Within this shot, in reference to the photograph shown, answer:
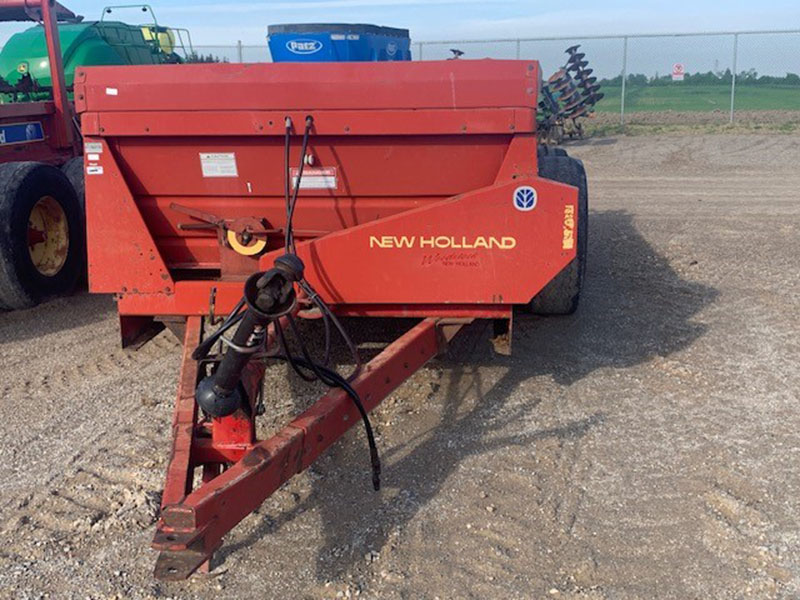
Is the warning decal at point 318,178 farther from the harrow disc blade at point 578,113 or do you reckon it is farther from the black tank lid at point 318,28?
the harrow disc blade at point 578,113

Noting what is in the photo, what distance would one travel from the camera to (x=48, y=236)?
6262 millimetres

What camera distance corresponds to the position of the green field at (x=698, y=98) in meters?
24.6

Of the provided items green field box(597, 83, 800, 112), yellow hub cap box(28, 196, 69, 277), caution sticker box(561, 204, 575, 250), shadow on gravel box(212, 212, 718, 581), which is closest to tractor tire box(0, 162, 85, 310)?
yellow hub cap box(28, 196, 69, 277)

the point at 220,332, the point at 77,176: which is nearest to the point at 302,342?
the point at 220,332

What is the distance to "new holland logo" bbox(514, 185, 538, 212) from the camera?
385cm

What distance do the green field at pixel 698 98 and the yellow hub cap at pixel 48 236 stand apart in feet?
66.8

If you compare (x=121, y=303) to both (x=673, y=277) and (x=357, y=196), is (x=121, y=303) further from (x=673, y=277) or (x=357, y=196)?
(x=673, y=277)

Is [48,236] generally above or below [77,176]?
below

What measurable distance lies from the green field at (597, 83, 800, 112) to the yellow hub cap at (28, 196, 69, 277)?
2037 cm

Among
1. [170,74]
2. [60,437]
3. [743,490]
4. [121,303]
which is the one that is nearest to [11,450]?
[60,437]

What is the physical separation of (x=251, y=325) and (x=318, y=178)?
1.56m

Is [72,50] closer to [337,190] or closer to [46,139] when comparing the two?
[46,139]

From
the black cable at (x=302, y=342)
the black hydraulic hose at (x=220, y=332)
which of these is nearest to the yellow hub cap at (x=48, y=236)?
the black cable at (x=302, y=342)

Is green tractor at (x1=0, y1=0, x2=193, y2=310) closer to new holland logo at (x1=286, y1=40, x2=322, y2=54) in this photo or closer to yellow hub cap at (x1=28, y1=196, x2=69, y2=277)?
yellow hub cap at (x1=28, y1=196, x2=69, y2=277)
